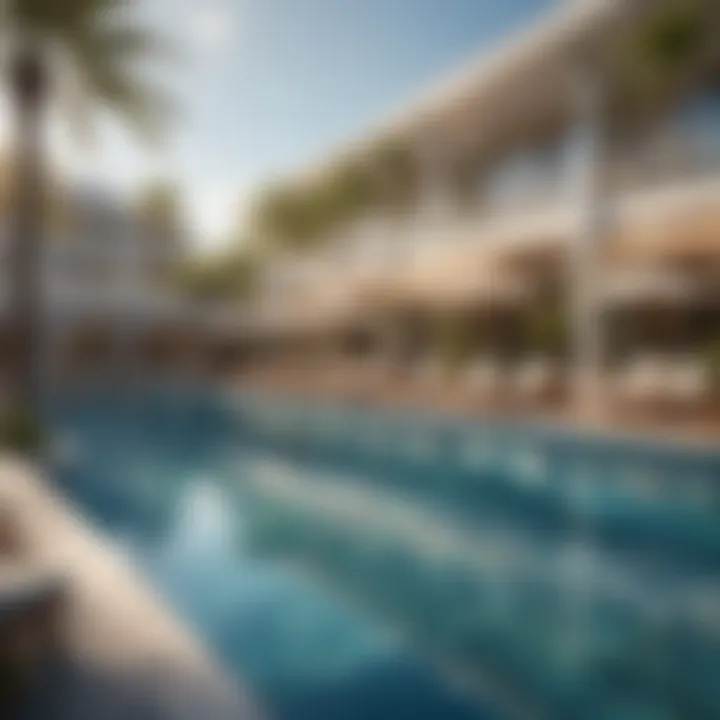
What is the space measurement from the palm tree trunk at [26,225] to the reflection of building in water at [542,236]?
3.29 metres

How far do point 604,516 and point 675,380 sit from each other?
14.9ft

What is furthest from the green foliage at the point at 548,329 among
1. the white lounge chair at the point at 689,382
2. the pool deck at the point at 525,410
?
the white lounge chair at the point at 689,382

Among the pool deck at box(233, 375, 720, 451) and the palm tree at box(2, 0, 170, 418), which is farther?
the pool deck at box(233, 375, 720, 451)

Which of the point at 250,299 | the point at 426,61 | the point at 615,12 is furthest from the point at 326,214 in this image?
the point at 426,61

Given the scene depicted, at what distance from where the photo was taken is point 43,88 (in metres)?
7.07

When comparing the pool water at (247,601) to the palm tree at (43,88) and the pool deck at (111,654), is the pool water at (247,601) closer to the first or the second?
the pool deck at (111,654)

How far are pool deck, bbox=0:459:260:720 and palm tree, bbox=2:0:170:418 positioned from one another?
3800mm

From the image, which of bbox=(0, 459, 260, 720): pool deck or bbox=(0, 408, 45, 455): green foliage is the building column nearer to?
bbox=(0, 408, 45, 455): green foliage

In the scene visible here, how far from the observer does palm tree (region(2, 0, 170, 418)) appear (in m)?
6.62

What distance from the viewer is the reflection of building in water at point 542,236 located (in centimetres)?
1183

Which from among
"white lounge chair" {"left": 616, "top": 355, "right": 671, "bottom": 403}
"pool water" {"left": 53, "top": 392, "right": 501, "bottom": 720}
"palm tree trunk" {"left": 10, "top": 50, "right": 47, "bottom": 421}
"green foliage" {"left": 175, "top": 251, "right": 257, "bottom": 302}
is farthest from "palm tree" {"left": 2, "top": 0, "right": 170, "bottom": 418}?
"white lounge chair" {"left": 616, "top": 355, "right": 671, "bottom": 403}

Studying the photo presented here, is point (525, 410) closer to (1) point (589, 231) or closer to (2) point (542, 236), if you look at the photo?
(1) point (589, 231)

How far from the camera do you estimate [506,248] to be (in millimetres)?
15180

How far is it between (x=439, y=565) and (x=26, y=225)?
217 inches
